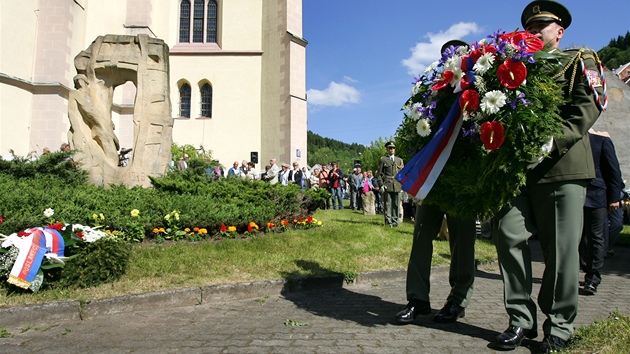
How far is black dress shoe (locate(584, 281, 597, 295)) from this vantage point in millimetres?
5482

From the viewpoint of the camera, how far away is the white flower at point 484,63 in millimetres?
3393

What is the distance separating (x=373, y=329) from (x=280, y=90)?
23.7 m

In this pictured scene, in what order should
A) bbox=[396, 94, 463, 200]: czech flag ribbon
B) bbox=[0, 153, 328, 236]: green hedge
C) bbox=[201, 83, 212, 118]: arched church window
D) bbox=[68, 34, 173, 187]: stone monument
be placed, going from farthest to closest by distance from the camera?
bbox=[201, 83, 212, 118]: arched church window < bbox=[68, 34, 173, 187]: stone monument < bbox=[0, 153, 328, 236]: green hedge < bbox=[396, 94, 463, 200]: czech flag ribbon

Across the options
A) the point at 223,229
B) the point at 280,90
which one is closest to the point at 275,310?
the point at 223,229

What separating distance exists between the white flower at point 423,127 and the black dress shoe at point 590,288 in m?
3.45

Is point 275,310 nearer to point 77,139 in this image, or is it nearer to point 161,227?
point 161,227

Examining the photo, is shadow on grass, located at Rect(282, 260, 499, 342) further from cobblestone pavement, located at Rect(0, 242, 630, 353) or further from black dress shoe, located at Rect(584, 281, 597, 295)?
black dress shoe, located at Rect(584, 281, 597, 295)

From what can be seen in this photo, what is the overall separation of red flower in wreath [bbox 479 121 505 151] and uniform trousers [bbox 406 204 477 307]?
97 centimetres

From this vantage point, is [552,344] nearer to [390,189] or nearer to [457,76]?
[457,76]

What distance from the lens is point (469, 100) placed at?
11.2 feet

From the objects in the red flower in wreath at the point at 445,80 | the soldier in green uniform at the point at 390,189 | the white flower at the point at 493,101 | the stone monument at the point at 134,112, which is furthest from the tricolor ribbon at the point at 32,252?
the soldier in green uniform at the point at 390,189

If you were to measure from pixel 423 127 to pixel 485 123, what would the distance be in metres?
0.59

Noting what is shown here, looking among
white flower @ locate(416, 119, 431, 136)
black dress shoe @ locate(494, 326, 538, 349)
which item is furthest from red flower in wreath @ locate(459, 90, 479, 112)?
black dress shoe @ locate(494, 326, 538, 349)

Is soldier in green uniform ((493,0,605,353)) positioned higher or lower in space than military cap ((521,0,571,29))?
lower
